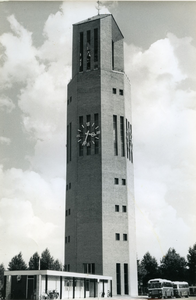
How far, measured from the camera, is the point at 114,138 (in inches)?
1892

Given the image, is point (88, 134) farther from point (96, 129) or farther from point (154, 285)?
point (154, 285)

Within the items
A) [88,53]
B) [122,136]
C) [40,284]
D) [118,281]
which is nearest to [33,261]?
[118,281]

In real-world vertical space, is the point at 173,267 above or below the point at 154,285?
above

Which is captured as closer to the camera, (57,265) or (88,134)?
(88,134)

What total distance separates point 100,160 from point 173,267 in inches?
1083

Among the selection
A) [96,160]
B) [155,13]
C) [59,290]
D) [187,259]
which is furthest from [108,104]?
[187,259]

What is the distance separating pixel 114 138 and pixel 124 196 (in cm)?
705

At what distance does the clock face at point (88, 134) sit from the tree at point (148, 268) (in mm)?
29571

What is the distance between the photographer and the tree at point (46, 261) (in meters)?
Result: 70.2

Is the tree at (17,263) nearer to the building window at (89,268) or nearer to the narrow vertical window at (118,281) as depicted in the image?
the building window at (89,268)

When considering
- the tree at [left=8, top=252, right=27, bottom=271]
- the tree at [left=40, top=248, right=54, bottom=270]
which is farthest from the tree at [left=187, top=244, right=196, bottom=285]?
the tree at [left=8, top=252, right=27, bottom=271]

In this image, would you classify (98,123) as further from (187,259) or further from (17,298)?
(187,259)

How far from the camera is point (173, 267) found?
64188mm

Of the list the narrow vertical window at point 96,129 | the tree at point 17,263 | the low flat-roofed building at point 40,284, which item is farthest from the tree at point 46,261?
the low flat-roofed building at point 40,284
